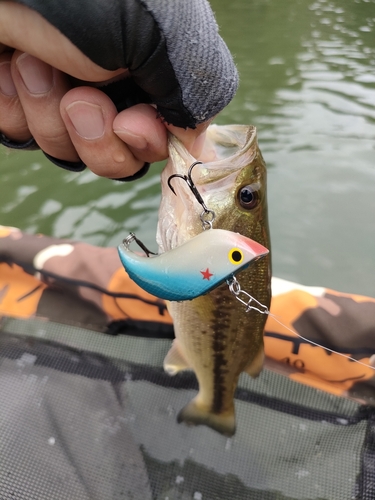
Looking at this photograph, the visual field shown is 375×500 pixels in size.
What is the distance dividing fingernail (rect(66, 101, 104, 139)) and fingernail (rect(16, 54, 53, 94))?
109mm

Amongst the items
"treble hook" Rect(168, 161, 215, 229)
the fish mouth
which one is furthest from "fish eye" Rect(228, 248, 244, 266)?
the fish mouth

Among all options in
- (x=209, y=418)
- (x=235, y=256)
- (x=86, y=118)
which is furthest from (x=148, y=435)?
(x=86, y=118)

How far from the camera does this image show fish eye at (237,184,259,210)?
140 centimetres

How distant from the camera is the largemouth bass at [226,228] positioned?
53.8 inches

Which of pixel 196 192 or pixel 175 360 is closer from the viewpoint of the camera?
pixel 196 192

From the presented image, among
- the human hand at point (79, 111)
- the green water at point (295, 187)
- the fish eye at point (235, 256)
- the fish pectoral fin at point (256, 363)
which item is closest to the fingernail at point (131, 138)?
the human hand at point (79, 111)

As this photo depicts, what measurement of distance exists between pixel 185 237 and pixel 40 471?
123cm

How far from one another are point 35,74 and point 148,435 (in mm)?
1627

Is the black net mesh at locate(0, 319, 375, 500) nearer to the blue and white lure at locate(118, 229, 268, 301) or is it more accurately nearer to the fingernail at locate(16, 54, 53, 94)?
the blue and white lure at locate(118, 229, 268, 301)

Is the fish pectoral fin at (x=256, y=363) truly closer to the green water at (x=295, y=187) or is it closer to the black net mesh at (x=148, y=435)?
the black net mesh at (x=148, y=435)

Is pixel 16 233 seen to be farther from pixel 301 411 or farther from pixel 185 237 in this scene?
pixel 301 411

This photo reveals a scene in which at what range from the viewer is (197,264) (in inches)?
38.9

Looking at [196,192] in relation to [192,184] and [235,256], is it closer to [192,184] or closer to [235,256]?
[192,184]

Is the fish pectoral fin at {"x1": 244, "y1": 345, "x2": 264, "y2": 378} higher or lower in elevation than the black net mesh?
higher
